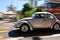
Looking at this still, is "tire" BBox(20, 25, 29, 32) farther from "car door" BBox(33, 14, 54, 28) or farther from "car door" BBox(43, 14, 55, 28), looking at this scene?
"car door" BBox(43, 14, 55, 28)

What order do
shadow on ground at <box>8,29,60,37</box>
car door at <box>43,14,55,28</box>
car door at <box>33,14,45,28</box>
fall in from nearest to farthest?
shadow on ground at <box>8,29,60,37</box> → car door at <box>33,14,45,28</box> → car door at <box>43,14,55,28</box>

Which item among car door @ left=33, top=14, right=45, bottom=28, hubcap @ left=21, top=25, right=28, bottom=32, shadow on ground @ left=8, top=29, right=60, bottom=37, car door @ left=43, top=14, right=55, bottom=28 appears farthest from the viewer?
car door @ left=43, top=14, right=55, bottom=28

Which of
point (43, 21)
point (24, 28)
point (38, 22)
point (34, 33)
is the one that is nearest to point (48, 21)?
point (43, 21)

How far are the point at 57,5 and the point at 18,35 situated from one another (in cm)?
1189

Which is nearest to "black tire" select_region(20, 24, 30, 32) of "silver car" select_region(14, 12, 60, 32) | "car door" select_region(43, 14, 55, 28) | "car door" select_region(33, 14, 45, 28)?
"silver car" select_region(14, 12, 60, 32)

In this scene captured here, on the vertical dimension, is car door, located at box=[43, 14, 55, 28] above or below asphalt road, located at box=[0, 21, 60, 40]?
above

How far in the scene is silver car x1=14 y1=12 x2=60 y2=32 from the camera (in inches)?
529

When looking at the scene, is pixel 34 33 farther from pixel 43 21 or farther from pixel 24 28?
pixel 43 21

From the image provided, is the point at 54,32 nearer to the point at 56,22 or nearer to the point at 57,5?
the point at 56,22

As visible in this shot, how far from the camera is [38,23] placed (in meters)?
13.7

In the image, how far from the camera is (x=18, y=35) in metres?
12.6

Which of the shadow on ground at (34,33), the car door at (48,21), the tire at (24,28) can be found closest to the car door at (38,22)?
the car door at (48,21)

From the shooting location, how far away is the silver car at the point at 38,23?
13438mm

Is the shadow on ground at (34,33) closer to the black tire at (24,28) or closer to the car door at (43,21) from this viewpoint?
the black tire at (24,28)
